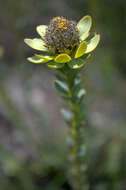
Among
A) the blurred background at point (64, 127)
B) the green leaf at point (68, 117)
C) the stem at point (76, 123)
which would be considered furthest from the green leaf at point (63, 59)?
the blurred background at point (64, 127)

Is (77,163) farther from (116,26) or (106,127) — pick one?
(116,26)

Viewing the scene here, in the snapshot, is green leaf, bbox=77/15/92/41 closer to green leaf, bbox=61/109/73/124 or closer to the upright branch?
the upright branch

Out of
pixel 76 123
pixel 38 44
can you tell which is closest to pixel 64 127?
pixel 76 123

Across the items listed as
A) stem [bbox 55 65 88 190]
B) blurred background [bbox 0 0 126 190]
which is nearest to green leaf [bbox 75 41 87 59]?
stem [bbox 55 65 88 190]

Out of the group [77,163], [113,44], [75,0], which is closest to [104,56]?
[113,44]

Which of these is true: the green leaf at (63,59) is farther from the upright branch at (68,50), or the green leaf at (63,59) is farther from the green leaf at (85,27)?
the green leaf at (85,27)

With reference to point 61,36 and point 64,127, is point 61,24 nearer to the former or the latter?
point 61,36
